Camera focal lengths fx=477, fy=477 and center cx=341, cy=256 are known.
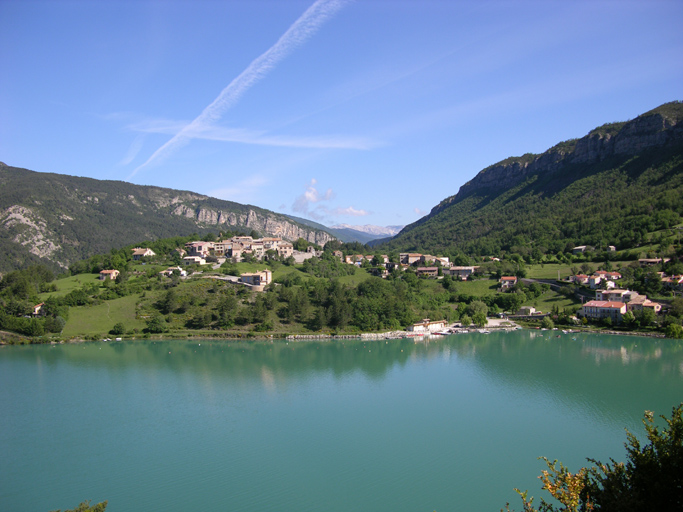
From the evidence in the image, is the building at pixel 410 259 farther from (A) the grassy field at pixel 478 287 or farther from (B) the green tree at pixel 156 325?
(B) the green tree at pixel 156 325

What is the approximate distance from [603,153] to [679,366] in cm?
7182

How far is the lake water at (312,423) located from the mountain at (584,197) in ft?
103

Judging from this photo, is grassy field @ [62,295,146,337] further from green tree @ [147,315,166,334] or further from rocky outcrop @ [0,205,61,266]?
rocky outcrop @ [0,205,61,266]

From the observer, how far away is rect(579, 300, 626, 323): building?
131 feet

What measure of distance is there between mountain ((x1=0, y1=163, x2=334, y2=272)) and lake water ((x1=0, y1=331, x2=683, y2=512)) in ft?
201

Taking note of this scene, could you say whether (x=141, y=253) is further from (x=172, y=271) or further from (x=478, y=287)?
(x=478, y=287)

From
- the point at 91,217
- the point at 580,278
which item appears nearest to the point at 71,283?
the point at 580,278

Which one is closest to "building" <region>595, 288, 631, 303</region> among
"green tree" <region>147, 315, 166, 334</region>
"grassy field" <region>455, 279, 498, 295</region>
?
"grassy field" <region>455, 279, 498, 295</region>

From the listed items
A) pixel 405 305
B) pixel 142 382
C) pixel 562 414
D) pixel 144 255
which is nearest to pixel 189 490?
pixel 142 382

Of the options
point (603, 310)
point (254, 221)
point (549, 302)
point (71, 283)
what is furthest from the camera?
point (254, 221)

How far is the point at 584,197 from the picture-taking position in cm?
7906

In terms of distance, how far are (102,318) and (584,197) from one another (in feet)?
241

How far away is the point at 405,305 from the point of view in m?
43.9

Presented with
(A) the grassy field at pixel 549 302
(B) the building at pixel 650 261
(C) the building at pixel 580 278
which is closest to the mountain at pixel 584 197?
(B) the building at pixel 650 261
